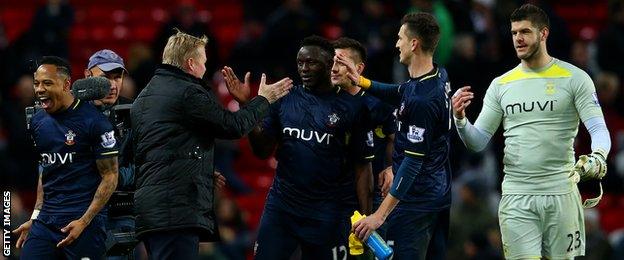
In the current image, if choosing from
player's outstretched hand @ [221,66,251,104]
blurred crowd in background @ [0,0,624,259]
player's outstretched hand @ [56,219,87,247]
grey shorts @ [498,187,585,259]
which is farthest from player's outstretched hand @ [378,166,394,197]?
blurred crowd in background @ [0,0,624,259]

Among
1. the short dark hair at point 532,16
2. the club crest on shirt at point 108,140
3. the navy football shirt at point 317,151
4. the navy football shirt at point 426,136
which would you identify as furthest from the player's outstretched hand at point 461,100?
the club crest on shirt at point 108,140

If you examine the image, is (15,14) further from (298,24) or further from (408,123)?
(408,123)

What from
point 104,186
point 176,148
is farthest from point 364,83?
point 104,186

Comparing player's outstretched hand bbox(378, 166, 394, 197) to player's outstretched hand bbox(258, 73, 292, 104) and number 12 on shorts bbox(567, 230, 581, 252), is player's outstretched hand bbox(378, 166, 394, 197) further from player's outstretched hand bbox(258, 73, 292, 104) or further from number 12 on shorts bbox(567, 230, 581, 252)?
number 12 on shorts bbox(567, 230, 581, 252)

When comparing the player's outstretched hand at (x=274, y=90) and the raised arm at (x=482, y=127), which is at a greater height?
the player's outstretched hand at (x=274, y=90)

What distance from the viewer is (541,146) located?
10.8 metres

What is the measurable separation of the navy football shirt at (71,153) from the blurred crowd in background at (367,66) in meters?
5.13

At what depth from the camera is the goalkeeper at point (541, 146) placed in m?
10.8

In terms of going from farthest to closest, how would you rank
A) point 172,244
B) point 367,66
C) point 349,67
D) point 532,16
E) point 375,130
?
point 367,66 → point 375,130 → point 349,67 → point 532,16 → point 172,244

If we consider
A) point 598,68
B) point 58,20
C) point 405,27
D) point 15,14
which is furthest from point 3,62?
point 405,27

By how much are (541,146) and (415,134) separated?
95 cm

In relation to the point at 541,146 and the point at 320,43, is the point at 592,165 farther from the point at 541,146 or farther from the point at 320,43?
the point at 320,43

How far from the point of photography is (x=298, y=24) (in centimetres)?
1827

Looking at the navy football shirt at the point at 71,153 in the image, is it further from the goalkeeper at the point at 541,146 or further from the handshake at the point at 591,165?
the handshake at the point at 591,165
